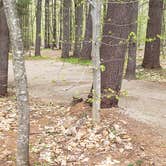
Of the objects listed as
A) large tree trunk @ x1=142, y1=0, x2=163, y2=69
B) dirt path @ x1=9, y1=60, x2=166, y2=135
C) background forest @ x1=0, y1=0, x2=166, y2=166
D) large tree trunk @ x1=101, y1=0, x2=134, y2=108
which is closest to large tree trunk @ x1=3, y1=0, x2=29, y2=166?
background forest @ x1=0, y1=0, x2=166, y2=166

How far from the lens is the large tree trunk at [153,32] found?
15102 millimetres

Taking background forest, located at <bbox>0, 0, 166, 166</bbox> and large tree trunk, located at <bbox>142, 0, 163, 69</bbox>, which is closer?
background forest, located at <bbox>0, 0, 166, 166</bbox>

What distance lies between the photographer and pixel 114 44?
763 cm

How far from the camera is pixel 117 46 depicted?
25.2 ft

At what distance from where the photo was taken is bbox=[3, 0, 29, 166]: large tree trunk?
17.5ft

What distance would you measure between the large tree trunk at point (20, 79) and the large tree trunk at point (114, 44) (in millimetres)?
2198

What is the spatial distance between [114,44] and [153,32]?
8.04 meters

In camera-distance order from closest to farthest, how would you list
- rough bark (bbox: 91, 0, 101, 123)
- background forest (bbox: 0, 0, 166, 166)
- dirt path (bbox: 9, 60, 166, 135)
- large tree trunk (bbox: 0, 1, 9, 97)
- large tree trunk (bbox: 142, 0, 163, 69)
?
1. background forest (bbox: 0, 0, 166, 166)
2. rough bark (bbox: 91, 0, 101, 123)
3. dirt path (bbox: 9, 60, 166, 135)
4. large tree trunk (bbox: 0, 1, 9, 97)
5. large tree trunk (bbox: 142, 0, 163, 69)

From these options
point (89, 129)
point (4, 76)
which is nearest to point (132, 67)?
point (4, 76)

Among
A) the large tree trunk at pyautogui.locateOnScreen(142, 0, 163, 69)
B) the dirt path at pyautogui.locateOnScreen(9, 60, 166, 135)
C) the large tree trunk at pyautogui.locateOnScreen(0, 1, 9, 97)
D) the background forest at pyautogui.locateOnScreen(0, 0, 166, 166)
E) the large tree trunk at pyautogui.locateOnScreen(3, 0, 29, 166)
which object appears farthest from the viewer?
the large tree trunk at pyautogui.locateOnScreen(142, 0, 163, 69)

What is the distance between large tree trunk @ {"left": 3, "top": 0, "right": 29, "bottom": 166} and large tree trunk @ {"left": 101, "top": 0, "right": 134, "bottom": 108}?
86.5 inches

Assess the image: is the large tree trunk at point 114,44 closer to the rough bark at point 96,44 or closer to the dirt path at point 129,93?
the rough bark at point 96,44

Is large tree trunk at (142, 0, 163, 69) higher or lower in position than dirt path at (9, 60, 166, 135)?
higher

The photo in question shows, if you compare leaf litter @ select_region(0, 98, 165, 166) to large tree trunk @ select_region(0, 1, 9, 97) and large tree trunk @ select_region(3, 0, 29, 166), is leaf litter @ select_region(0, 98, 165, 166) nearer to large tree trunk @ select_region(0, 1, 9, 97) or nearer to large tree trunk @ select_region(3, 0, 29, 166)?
large tree trunk @ select_region(3, 0, 29, 166)
